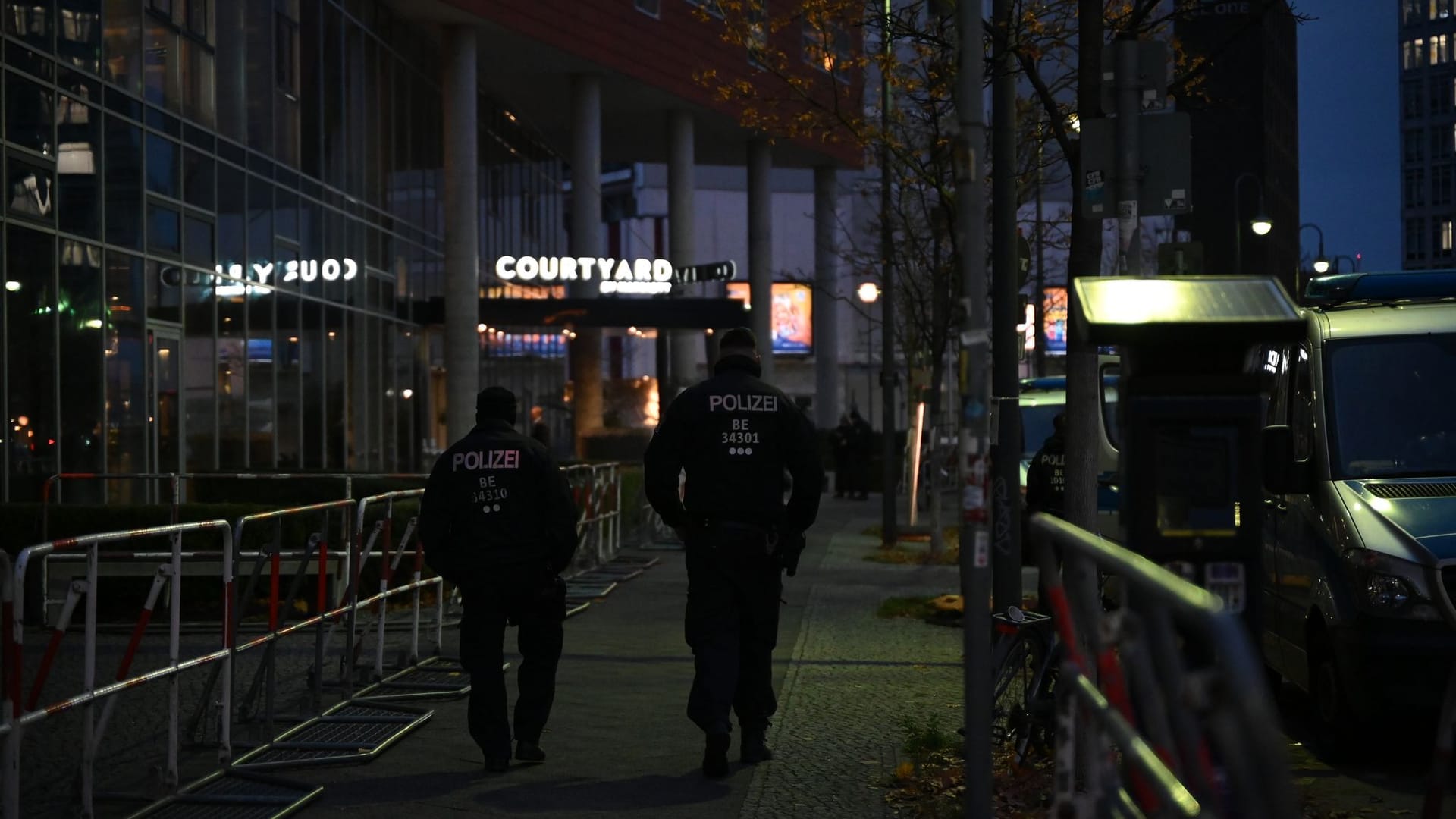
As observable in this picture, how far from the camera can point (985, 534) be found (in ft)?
19.1

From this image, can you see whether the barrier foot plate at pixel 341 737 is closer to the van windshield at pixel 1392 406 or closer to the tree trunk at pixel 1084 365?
the tree trunk at pixel 1084 365

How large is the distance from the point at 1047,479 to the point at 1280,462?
5781 mm

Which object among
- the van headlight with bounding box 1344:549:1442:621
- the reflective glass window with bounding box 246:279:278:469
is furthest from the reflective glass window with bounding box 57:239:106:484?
the van headlight with bounding box 1344:549:1442:621

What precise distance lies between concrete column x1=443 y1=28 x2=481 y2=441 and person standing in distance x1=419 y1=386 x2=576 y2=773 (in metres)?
27.8

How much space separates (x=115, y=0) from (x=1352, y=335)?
16858 mm

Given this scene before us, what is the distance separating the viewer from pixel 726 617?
8242 millimetres

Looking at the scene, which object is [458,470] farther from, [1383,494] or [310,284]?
[310,284]

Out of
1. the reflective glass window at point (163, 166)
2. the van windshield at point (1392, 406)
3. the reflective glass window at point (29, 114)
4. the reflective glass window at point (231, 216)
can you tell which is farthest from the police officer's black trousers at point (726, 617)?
the reflective glass window at point (231, 216)

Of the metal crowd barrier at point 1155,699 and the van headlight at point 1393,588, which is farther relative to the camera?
the van headlight at point 1393,588

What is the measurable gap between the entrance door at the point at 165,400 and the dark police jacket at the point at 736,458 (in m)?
16.0

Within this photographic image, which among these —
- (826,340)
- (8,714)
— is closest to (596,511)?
(8,714)

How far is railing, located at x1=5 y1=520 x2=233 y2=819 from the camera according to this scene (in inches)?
238

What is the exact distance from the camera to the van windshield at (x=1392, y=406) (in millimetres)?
9180

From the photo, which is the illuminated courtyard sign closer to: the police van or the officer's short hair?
the police van
